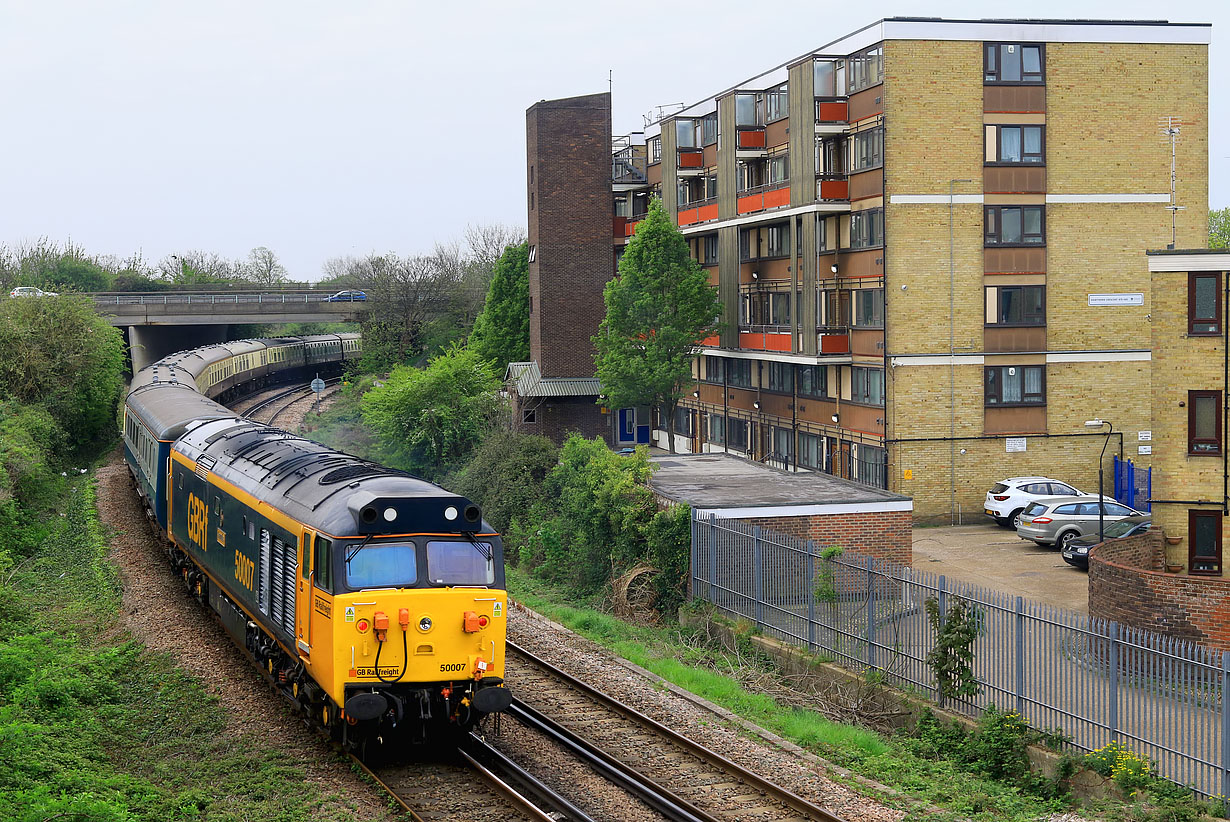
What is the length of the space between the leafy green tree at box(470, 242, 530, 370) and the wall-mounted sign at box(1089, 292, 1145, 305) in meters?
33.0

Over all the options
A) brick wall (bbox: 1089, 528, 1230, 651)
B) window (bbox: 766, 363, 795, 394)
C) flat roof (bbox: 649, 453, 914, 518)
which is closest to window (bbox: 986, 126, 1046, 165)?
window (bbox: 766, 363, 795, 394)

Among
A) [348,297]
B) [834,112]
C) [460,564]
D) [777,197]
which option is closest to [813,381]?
[777,197]

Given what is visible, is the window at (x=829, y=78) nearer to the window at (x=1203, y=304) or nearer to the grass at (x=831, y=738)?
the window at (x=1203, y=304)

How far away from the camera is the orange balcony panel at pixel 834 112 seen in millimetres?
36062

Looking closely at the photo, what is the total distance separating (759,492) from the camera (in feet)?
79.4

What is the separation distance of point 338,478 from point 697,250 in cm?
3759

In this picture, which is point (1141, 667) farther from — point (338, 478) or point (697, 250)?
point (697, 250)

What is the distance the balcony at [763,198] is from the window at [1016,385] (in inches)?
347

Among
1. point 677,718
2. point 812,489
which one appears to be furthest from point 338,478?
point 812,489

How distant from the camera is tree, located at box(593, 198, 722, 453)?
42125 millimetres

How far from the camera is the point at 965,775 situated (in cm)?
1348

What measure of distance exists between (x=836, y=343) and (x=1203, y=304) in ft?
49.2

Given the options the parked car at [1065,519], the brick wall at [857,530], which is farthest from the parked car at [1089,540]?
the brick wall at [857,530]

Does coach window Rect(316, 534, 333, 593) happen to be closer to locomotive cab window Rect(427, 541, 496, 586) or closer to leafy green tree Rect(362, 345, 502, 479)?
locomotive cab window Rect(427, 541, 496, 586)
